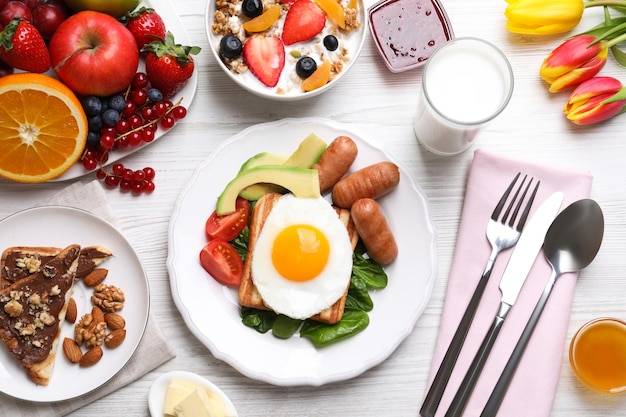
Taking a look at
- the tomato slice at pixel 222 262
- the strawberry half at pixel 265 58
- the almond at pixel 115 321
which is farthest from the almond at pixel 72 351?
the strawberry half at pixel 265 58

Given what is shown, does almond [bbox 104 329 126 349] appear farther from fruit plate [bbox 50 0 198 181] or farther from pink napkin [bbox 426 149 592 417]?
pink napkin [bbox 426 149 592 417]

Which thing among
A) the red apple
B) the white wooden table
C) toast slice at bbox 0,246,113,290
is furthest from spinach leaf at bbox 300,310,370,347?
the red apple

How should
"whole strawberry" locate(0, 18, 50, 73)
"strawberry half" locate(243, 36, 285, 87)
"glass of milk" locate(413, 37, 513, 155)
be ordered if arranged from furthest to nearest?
1. "strawberry half" locate(243, 36, 285, 87)
2. "glass of milk" locate(413, 37, 513, 155)
3. "whole strawberry" locate(0, 18, 50, 73)

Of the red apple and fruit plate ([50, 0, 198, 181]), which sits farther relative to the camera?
fruit plate ([50, 0, 198, 181])

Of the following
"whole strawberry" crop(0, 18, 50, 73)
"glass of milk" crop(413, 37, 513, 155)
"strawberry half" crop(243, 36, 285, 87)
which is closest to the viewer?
"whole strawberry" crop(0, 18, 50, 73)

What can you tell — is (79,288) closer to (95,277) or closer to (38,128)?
(95,277)

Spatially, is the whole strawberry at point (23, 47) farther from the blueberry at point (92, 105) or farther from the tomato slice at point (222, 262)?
the tomato slice at point (222, 262)
